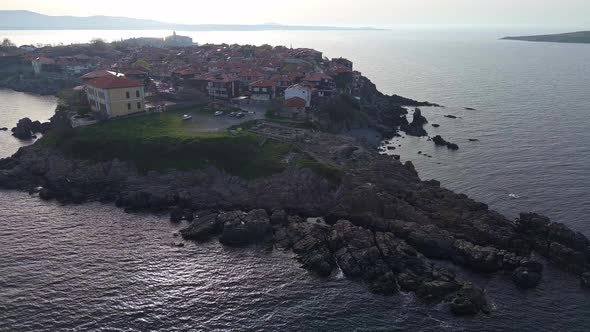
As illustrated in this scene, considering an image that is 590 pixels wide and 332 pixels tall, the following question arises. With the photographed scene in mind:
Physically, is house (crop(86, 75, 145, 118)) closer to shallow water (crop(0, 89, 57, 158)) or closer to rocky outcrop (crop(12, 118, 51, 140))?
rocky outcrop (crop(12, 118, 51, 140))

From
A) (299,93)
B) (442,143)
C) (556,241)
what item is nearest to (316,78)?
(299,93)

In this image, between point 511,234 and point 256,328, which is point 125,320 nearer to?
point 256,328

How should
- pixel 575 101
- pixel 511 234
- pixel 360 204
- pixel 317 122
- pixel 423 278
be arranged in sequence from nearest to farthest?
pixel 423 278 → pixel 511 234 → pixel 360 204 → pixel 317 122 → pixel 575 101

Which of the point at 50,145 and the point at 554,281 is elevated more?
the point at 50,145

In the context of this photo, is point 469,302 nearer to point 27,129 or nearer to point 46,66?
point 27,129

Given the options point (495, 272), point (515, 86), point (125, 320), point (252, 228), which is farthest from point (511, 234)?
point (515, 86)

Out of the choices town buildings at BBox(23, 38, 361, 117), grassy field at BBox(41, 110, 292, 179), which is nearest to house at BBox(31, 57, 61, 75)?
town buildings at BBox(23, 38, 361, 117)
